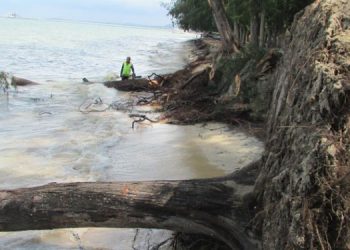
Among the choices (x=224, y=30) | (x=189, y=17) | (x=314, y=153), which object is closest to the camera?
(x=314, y=153)

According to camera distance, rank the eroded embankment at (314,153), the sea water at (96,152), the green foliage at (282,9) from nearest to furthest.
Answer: the eroded embankment at (314,153) < the sea water at (96,152) < the green foliage at (282,9)

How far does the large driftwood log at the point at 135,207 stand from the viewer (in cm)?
483

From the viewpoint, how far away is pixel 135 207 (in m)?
4.96

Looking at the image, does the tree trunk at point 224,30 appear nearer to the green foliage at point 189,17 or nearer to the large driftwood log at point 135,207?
the large driftwood log at point 135,207

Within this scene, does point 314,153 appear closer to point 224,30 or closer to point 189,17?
→ point 224,30

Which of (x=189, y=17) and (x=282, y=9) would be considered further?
(x=189, y=17)

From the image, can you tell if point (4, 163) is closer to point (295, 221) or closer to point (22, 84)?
A: point (295, 221)

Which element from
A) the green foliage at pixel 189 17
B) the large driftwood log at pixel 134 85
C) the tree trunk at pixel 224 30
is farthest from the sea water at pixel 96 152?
the green foliage at pixel 189 17

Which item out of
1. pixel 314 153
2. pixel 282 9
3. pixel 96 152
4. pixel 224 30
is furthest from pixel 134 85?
pixel 314 153

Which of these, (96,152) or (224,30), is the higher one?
(224,30)

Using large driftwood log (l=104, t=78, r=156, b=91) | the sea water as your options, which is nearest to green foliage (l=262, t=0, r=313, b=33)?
the sea water

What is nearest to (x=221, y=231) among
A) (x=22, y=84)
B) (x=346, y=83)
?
(x=346, y=83)

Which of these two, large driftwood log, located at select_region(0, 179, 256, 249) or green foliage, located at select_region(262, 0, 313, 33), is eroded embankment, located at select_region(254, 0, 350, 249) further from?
green foliage, located at select_region(262, 0, 313, 33)

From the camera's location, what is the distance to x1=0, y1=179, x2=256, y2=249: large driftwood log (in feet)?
15.8
